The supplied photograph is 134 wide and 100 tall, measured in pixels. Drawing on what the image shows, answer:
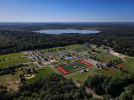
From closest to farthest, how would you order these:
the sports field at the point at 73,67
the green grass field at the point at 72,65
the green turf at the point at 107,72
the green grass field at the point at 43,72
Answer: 1. the green grass field at the point at 43,72
2. the green turf at the point at 107,72
3. the sports field at the point at 73,67
4. the green grass field at the point at 72,65

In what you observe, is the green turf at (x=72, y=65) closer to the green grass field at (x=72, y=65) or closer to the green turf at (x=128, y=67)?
the green grass field at (x=72, y=65)

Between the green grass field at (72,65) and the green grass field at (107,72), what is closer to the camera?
the green grass field at (107,72)

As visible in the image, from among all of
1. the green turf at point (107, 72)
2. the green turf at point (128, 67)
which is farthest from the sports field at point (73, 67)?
the green turf at point (128, 67)

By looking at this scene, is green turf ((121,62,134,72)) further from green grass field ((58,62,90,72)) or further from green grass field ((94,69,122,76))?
green grass field ((58,62,90,72))

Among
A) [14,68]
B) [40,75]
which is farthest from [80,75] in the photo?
[14,68]

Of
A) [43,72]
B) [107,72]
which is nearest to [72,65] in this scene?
[43,72]

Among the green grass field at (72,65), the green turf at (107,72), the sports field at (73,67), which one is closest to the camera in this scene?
the green turf at (107,72)

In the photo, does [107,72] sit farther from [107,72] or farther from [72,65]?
[72,65]

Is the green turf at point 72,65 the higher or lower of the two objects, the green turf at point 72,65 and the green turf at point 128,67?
the lower

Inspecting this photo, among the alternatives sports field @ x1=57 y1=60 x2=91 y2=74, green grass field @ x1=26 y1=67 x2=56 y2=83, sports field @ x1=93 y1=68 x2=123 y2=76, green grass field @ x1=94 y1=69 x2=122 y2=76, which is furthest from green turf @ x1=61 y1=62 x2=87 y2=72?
green grass field @ x1=94 y1=69 x2=122 y2=76
